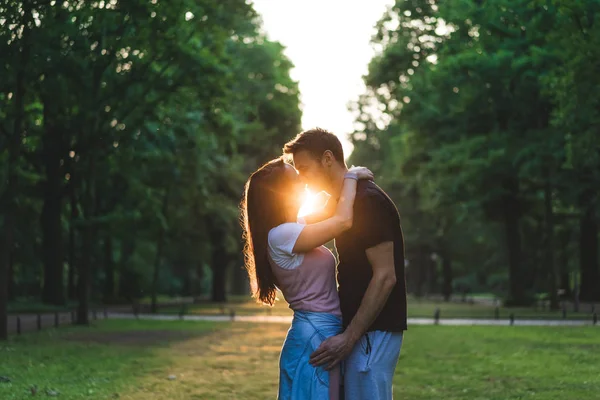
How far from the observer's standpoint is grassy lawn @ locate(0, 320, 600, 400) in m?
12.7

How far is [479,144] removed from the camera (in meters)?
36.9

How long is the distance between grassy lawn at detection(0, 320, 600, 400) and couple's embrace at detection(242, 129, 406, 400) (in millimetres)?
7838

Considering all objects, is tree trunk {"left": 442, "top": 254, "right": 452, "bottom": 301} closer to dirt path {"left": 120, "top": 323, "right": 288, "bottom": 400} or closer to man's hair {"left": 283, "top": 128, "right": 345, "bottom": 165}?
dirt path {"left": 120, "top": 323, "right": 288, "bottom": 400}

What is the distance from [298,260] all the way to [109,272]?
158ft

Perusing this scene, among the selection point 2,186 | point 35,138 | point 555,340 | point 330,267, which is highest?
point 35,138

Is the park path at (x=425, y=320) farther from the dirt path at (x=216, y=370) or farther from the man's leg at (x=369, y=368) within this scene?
the man's leg at (x=369, y=368)

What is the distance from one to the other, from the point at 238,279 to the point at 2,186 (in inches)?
1974

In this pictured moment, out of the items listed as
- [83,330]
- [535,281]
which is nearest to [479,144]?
[83,330]

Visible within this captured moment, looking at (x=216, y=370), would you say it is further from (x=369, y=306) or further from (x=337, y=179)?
(x=369, y=306)

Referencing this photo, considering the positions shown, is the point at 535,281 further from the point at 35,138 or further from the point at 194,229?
the point at 35,138

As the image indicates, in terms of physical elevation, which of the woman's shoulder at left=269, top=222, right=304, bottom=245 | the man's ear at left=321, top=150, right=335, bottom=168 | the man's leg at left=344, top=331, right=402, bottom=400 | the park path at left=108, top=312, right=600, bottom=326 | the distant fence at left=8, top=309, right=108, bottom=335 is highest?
the man's ear at left=321, top=150, right=335, bottom=168

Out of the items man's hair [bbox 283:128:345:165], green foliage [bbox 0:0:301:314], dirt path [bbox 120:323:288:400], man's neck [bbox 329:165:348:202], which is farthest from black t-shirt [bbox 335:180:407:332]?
green foliage [bbox 0:0:301:314]

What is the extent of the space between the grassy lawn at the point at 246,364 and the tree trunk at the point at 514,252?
1638 cm

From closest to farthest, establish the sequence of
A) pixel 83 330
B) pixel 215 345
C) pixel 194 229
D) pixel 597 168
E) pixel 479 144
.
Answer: pixel 215 345, pixel 83 330, pixel 597 168, pixel 479 144, pixel 194 229
